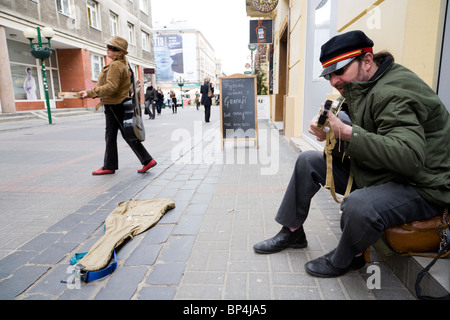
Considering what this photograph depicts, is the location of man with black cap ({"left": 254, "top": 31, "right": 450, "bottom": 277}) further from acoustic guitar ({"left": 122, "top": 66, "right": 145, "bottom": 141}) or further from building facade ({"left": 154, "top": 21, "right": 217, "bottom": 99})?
building facade ({"left": 154, "top": 21, "right": 217, "bottom": 99})

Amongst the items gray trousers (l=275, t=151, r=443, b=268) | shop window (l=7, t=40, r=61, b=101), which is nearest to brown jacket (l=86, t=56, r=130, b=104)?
gray trousers (l=275, t=151, r=443, b=268)

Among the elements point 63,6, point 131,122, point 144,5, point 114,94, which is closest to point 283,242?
point 131,122

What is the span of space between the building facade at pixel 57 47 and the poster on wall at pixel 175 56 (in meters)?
48.9

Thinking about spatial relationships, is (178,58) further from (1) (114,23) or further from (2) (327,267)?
(2) (327,267)

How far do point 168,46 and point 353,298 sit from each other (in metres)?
78.6

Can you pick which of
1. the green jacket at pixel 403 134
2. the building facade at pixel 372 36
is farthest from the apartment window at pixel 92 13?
the green jacket at pixel 403 134

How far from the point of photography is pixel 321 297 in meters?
1.79

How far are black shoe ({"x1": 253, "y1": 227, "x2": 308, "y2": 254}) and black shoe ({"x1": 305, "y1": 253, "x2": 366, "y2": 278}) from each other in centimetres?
28

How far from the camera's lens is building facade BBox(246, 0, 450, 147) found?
7.77 feet

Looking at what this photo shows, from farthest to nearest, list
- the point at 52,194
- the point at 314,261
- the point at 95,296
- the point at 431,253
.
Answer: the point at 52,194
the point at 314,261
the point at 95,296
the point at 431,253

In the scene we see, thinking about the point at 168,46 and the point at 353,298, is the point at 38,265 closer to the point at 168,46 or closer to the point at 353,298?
the point at 353,298

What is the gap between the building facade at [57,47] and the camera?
13.9 meters

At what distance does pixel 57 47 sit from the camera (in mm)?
19000

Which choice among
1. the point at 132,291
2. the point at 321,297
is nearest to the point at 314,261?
the point at 321,297
